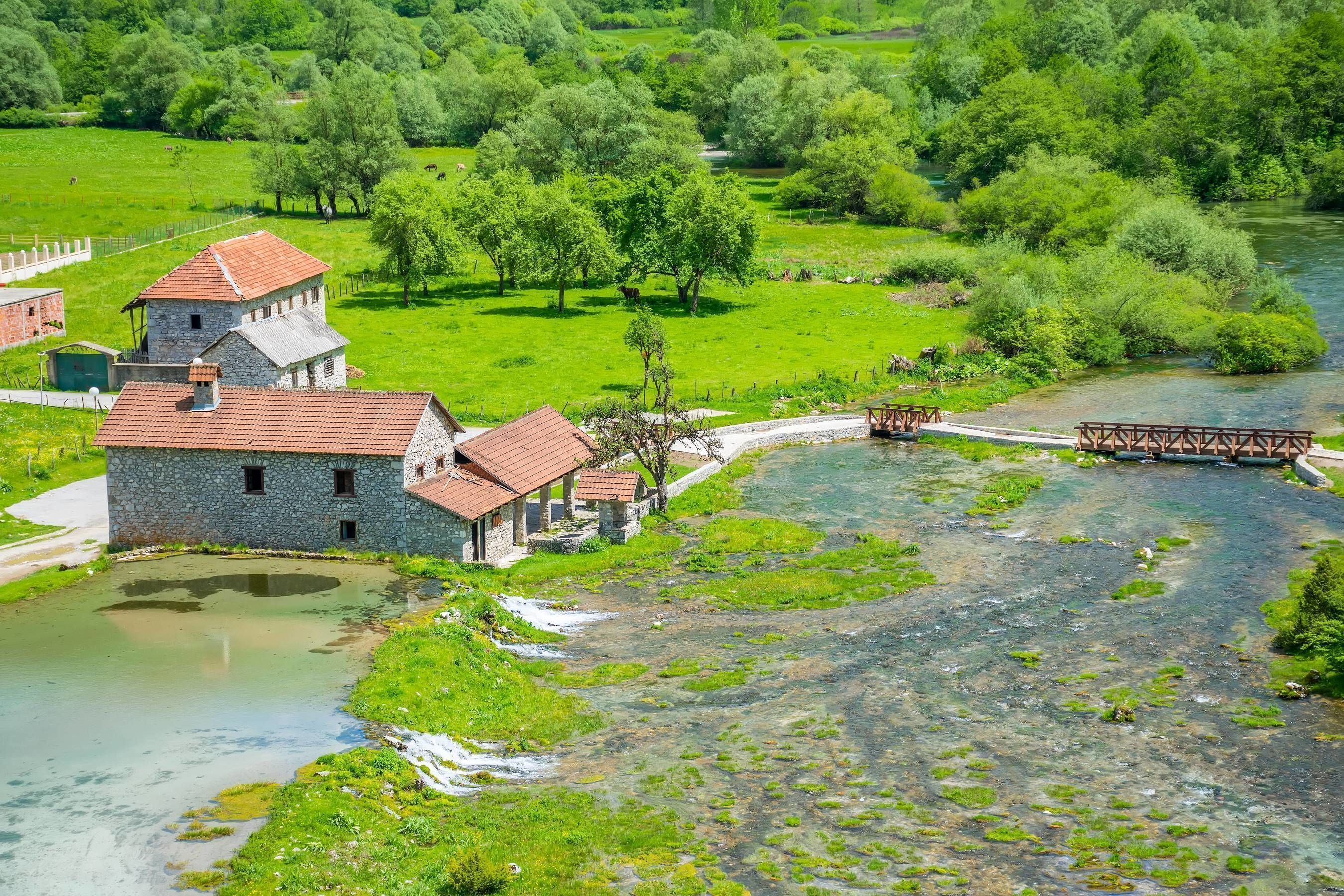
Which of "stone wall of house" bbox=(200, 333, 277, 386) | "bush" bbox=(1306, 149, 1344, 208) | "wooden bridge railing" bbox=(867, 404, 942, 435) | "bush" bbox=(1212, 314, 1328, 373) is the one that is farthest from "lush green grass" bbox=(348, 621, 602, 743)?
"bush" bbox=(1306, 149, 1344, 208)

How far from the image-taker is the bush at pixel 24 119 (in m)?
176

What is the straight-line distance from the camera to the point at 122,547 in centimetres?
5631

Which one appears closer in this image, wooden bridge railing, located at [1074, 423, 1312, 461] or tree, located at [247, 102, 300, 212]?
wooden bridge railing, located at [1074, 423, 1312, 461]

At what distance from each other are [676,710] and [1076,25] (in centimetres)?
15965

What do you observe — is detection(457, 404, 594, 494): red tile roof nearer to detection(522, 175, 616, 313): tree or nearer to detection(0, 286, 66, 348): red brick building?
detection(522, 175, 616, 313): tree

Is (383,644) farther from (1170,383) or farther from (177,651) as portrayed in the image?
(1170,383)

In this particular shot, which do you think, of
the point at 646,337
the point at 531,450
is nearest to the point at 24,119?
the point at 646,337

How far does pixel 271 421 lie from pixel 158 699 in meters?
17.3

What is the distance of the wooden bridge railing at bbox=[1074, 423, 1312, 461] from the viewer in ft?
223

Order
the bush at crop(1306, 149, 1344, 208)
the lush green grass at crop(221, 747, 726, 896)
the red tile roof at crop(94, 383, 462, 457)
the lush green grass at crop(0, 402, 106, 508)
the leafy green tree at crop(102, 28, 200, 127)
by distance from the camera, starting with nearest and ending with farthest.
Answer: the lush green grass at crop(221, 747, 726, 896) → the red tile roof at crop(94, 383, 462, 457) → the lush green grass at crop(0, 402, 106, 508) → the bush at crop(1306, 149, 1344, 208) → the leafy green tree at crop(102, 28, 200, 127)

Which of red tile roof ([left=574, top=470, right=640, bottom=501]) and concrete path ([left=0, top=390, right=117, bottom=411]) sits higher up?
concrete path ([left=0, top=390, right=117, bottom=411])

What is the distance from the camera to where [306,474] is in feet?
182

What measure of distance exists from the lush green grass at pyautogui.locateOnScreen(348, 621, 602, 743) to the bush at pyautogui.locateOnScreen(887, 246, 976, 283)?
68.8 m

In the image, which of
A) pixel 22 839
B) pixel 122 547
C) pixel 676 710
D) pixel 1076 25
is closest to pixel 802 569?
pixel 676 710
